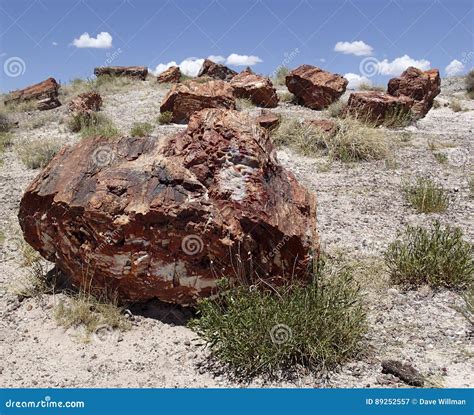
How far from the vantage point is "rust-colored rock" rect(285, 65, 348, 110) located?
46.5ft

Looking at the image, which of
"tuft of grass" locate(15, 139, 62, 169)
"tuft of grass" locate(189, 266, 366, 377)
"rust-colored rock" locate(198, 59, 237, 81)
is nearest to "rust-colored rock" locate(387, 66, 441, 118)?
"rust-colored rock" locate(198, 59, 237, 81)

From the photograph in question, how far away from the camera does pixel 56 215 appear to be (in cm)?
411

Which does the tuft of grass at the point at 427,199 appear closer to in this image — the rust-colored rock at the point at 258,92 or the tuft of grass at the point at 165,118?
the tuft of grass at the point at 165,118

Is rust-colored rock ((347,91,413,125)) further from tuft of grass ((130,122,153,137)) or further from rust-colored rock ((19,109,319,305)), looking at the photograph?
rust-colored rock ((19,109,319,305))

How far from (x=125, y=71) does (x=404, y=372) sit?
18.0 meters

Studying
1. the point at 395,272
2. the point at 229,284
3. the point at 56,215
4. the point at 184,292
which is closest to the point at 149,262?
the point at 184,292

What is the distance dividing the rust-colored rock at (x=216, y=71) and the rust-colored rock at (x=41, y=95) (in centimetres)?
557

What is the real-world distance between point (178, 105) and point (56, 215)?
8111 millimetres

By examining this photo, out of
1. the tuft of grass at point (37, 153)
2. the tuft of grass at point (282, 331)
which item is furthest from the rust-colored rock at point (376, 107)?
the tuft of grass at point (282, 331)

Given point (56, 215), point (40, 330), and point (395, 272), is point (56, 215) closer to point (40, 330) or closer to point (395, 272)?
point (40, 330)

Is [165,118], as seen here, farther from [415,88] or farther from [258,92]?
[415,88]

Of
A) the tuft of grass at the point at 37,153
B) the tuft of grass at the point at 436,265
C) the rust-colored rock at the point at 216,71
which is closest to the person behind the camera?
the tuft of grass at the point at 436,265

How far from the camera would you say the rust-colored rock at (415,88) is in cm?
1329

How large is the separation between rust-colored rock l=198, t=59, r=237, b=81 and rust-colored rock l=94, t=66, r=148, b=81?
2213mm
